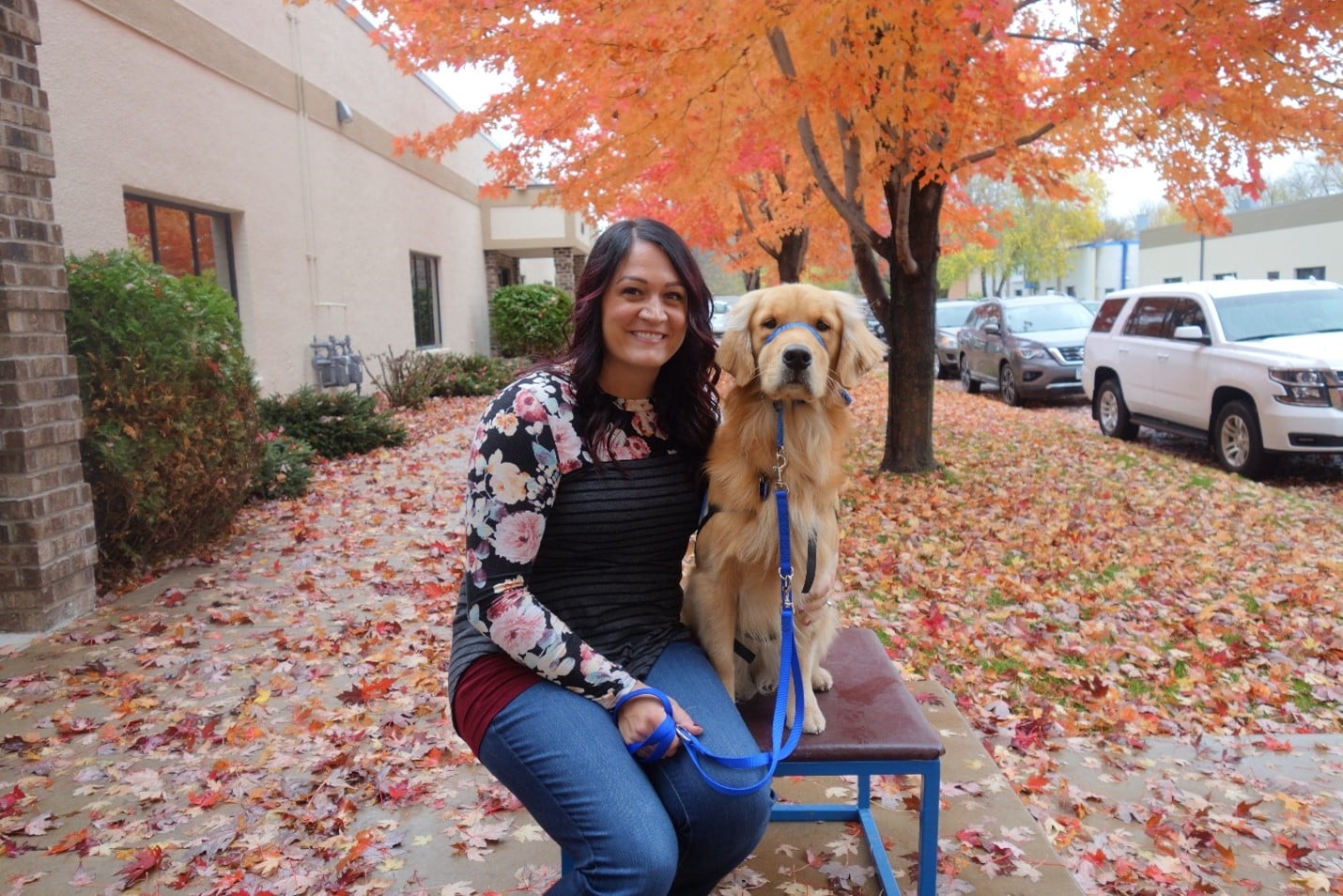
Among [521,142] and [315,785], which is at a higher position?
[521,142]

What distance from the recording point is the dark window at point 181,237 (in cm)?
838

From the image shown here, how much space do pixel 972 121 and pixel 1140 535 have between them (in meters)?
3.41

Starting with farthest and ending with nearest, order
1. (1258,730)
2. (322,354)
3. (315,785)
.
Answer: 1. (322,354)
2. (1258,730)
3. (315,785)

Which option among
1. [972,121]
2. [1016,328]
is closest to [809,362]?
[972,121]

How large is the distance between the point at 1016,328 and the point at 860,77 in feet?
33.7

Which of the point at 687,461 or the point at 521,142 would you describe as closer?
the point at 687,461

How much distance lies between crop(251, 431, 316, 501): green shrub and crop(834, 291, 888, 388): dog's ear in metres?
5.94

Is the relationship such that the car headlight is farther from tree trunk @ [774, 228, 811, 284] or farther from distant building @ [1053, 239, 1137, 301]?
distant building @ [1053, 239, 1137, 301]

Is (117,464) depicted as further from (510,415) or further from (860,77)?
(860,77)

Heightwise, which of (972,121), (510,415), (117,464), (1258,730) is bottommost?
(1258,730)

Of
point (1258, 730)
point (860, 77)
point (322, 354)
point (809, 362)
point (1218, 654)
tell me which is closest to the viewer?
point (809, 362)

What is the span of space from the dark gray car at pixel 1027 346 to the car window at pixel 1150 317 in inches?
139

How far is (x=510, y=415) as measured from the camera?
2242 millimetres

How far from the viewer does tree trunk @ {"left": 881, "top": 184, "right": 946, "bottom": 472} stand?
26.8 feet
